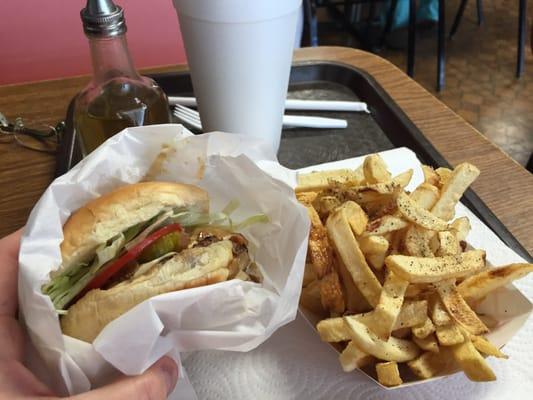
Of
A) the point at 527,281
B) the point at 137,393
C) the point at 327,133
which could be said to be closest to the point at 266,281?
the point at 137,393

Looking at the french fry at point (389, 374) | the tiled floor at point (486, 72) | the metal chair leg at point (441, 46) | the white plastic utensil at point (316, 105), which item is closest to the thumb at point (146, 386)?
the french fry at point (389, 374)

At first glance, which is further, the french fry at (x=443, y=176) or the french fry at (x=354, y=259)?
the french fry at (x=443, y=176)

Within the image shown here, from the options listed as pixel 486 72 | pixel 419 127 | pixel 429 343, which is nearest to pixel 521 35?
pixel 486 72

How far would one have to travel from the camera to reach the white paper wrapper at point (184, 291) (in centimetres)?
57

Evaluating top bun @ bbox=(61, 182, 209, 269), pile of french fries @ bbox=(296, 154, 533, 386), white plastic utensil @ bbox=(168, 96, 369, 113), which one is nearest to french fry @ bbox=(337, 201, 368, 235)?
pile of french fries @ bbox=(296, 154, 533, 386)

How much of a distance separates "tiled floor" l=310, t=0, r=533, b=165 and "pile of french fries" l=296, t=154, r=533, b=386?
199cm

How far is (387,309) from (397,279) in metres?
0.05

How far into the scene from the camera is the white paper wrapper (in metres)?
0.57

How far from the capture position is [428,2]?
3646 mm

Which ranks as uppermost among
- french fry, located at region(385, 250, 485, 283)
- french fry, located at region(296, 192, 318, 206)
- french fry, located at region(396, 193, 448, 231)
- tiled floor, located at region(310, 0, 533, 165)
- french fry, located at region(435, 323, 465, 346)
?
french fry, located at region(396, 193, 448, 231)

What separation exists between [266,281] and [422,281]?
197 millimetres

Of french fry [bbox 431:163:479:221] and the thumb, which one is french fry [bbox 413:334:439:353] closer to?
french fry [bbox 431:163:479:221]

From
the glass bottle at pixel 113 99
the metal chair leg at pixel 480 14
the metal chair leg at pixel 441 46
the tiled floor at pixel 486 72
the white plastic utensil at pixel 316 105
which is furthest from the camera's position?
the metal chair leg at pixel 480 14

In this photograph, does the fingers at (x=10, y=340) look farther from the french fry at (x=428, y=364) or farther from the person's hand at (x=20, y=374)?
the french fry at (x=428, y=364)
